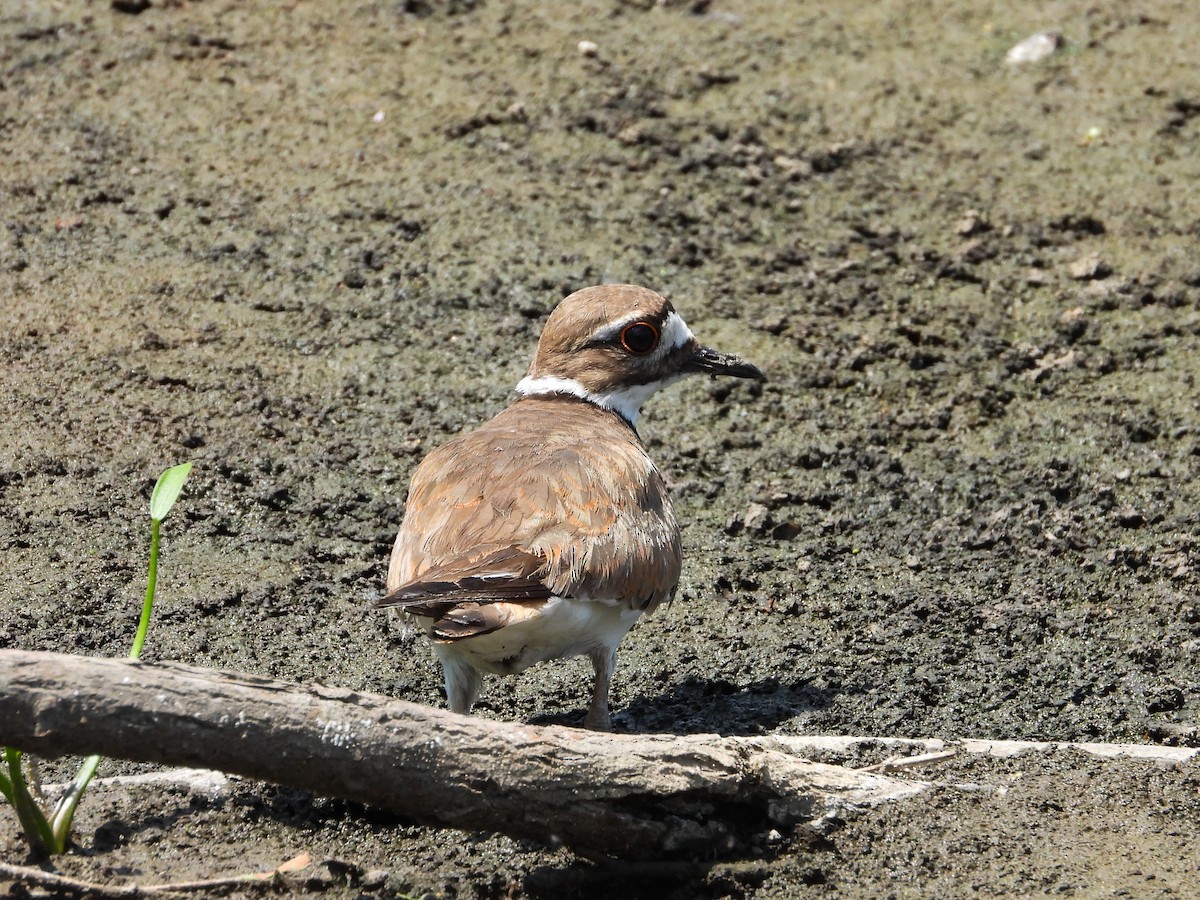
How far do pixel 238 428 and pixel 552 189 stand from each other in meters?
2.28

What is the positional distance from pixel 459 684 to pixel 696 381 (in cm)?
249

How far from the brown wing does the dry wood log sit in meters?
0.66

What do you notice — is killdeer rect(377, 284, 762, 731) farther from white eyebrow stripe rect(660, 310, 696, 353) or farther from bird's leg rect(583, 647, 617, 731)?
white eyebrow stripe rect(660, 310, 696, 353)

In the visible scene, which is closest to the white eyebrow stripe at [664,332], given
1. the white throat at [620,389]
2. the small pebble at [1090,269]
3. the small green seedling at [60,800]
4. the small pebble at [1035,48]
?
the white throat at [620,389]

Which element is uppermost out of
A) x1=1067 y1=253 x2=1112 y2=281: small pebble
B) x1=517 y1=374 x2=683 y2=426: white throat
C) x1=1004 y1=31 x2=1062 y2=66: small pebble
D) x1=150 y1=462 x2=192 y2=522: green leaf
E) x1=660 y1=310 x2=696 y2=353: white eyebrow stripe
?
x1=150 y1=462 x2=192 y2=522: green leaf

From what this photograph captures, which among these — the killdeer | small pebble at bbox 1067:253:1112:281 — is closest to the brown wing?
the killdeer

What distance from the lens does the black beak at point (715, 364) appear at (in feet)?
19.0

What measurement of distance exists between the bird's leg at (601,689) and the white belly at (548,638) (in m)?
0.03

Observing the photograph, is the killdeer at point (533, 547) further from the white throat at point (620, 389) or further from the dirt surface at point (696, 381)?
the dirt surface at point (696, 381)

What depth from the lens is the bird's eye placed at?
5.59 metres

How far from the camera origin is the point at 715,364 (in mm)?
5816

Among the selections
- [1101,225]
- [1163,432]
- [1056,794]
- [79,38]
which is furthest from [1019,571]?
[79,38]

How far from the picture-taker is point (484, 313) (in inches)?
268

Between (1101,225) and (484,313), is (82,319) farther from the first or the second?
(1101,225)
